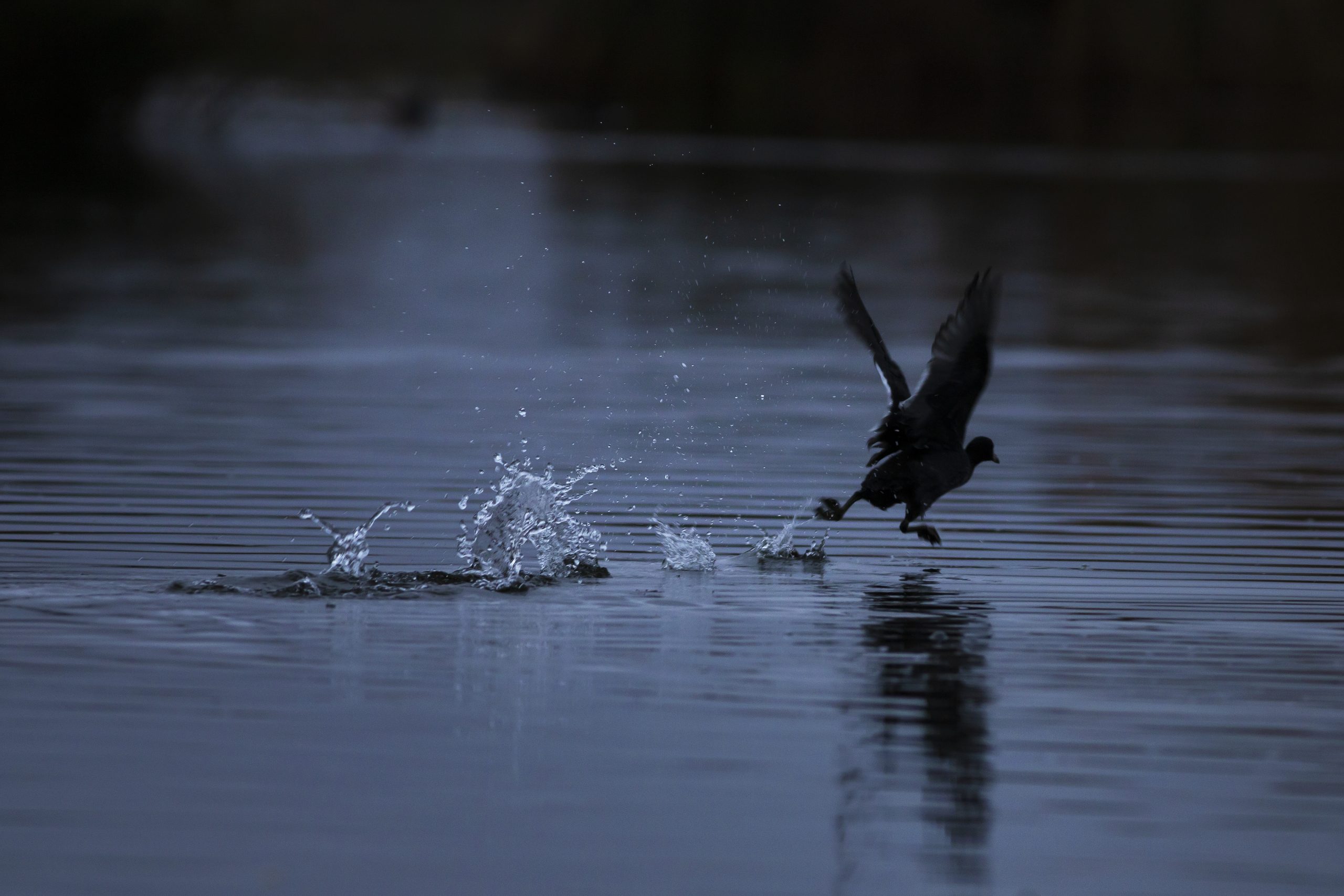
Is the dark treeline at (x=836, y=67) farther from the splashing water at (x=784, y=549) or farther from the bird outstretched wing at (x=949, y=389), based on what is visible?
the bird outstretched wing at (x=949, y=389)

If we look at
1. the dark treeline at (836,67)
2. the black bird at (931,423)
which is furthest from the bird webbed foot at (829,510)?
the dark treeline at (836,67)

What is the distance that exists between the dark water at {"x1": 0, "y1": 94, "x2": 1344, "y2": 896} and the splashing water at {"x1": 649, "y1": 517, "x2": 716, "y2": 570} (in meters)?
0.11

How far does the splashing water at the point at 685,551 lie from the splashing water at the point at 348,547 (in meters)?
1.25

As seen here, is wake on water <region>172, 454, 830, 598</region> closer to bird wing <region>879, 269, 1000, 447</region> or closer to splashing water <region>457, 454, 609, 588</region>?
splashing water <region>457, 454, 609, 588</region>

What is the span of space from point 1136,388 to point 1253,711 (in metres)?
9.80

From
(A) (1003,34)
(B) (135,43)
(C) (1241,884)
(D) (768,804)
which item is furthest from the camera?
(A) (1003,34)

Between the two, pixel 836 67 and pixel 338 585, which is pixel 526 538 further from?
pixel 836 67

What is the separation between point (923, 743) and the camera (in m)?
6.68

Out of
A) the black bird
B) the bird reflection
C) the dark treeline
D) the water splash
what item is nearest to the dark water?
the bird reflection

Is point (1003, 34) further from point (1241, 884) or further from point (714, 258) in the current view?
point (1241, 884)

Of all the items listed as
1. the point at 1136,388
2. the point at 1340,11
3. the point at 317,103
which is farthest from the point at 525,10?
the point at 1136,388

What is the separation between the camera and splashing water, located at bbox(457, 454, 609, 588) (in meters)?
9.16

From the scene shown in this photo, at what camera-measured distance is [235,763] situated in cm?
633

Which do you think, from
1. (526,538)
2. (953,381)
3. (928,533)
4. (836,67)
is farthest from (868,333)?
(836,67)
